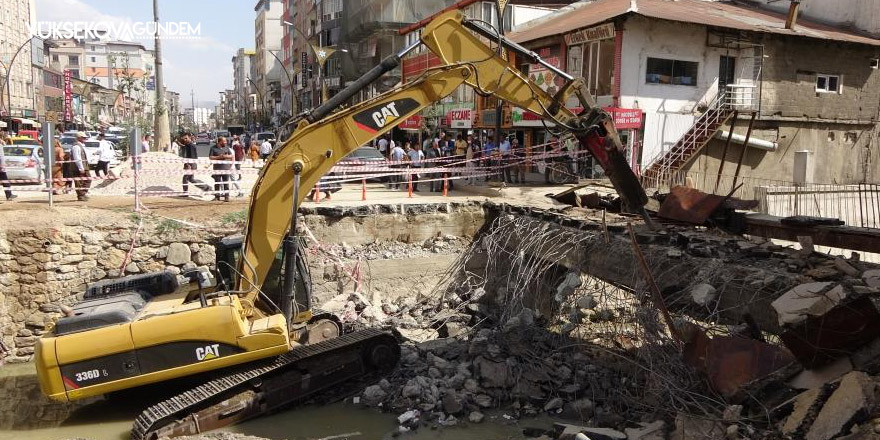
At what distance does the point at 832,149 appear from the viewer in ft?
80.0

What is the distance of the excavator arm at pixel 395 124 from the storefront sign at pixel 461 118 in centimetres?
1844

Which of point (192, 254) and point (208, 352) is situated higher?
point (192, 254)

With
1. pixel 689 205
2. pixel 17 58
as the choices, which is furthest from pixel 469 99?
pixel 17 58

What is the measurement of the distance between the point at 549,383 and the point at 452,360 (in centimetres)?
177

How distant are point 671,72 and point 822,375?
55.4 feet

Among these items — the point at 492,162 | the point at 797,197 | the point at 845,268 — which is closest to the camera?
the point at 845,268

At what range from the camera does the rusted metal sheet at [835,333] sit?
586 cm

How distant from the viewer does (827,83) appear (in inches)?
941

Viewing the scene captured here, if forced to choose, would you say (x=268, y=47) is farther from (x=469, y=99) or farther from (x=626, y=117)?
(x=626, y=117)

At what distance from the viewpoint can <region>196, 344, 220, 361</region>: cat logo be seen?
26.4 ft

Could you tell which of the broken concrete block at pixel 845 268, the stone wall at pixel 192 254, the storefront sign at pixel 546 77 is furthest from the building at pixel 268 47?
the broken concrete block at pixel 845 268

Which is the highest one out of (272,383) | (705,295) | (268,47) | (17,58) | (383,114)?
(268,47)

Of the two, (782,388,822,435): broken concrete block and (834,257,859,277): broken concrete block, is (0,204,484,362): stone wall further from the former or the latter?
(782,388,822,435): broken concrete block

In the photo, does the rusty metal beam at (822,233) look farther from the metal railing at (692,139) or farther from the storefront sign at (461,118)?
the storefront sign at (461,118)
